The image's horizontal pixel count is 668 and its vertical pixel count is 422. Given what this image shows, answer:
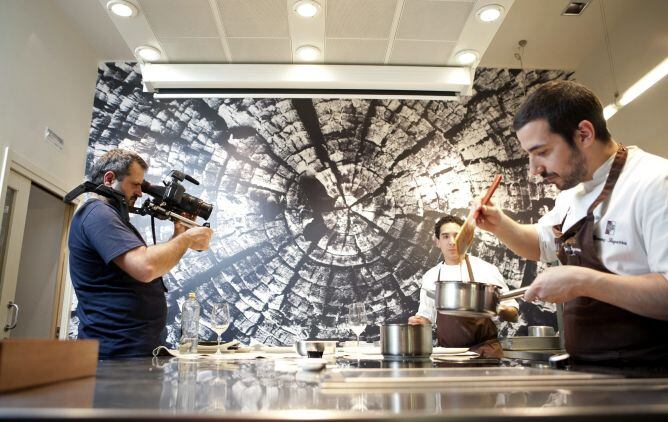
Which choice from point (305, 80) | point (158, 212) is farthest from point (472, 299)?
point (305, 80)

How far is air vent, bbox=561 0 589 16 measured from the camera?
12.3 feet

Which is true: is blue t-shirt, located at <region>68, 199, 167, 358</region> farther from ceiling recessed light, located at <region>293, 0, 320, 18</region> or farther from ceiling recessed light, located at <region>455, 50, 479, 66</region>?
ceiling recessed light, located at <region>455, 50, 479, 66</region>

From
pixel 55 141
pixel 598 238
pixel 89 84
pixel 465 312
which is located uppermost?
pixel 89 84

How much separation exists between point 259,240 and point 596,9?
347 cm

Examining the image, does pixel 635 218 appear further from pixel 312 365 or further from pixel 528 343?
pixel 528 343

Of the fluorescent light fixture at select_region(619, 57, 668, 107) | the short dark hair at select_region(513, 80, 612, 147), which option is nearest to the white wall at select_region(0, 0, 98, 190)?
the short dark hair at select_region(513, 80, 612, 147)

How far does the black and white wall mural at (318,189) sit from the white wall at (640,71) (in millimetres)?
800

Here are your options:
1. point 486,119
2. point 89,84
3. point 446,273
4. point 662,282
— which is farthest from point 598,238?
point 89,84

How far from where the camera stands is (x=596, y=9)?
382 centimetres

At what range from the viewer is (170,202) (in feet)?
7.97

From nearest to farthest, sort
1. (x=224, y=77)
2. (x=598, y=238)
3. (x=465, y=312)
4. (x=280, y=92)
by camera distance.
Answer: (x=598, y=238), (x=465, y=312), (x=224, y=77), (x=280, y=92)

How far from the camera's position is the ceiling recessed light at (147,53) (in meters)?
3.27

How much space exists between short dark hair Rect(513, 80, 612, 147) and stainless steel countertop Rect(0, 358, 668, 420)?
828 millimetres

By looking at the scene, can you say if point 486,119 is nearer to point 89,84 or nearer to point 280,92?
point 280,92
